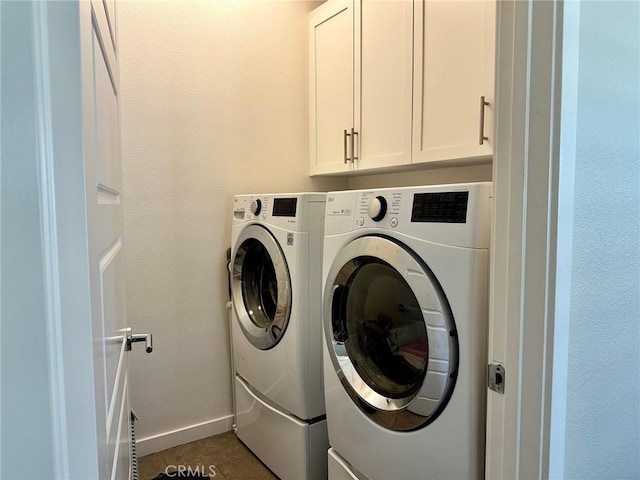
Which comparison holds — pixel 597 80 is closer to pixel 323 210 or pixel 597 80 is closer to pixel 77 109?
pixel 77 109

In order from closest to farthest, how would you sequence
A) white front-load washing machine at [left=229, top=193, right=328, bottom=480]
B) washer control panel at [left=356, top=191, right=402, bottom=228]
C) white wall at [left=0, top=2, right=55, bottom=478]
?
white wall at [left=0, top=2, right=55, bottom=478] < washer control panel at [left=356, top=191, right=402, bottom=228] < white front-load washing machine at [left=229, top=193, right=328, bottom=480]

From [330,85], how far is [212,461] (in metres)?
1.95

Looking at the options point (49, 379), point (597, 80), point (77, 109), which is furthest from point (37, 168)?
point (597, 80)

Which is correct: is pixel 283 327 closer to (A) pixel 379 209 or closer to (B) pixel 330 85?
(A) pixel 379 209

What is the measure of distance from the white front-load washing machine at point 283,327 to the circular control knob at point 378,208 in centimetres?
47

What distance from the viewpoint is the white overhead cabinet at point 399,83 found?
161cm

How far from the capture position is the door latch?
2.88 feet

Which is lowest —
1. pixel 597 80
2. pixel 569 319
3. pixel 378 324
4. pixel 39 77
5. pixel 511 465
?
pixel 511 465

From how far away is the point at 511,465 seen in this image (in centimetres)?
87

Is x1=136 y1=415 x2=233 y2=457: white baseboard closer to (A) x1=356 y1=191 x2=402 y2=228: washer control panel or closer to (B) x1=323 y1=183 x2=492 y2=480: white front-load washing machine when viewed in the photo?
(B) x1=323 y1=183 x2=492 y2=480: white front-load washing machine

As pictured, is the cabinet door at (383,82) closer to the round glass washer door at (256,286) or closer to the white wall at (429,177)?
the white wall at (429,177)

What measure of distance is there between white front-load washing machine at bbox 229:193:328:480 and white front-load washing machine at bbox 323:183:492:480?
0.22 metres

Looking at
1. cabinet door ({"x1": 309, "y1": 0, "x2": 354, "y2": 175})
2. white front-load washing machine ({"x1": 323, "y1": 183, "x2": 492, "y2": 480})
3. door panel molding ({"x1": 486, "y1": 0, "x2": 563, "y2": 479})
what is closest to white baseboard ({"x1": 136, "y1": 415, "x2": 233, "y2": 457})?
white front-load washing machine ({"x1": 323, "y1": 183, "x2": 492, "y2": 480})

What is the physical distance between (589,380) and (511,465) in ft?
0.76
